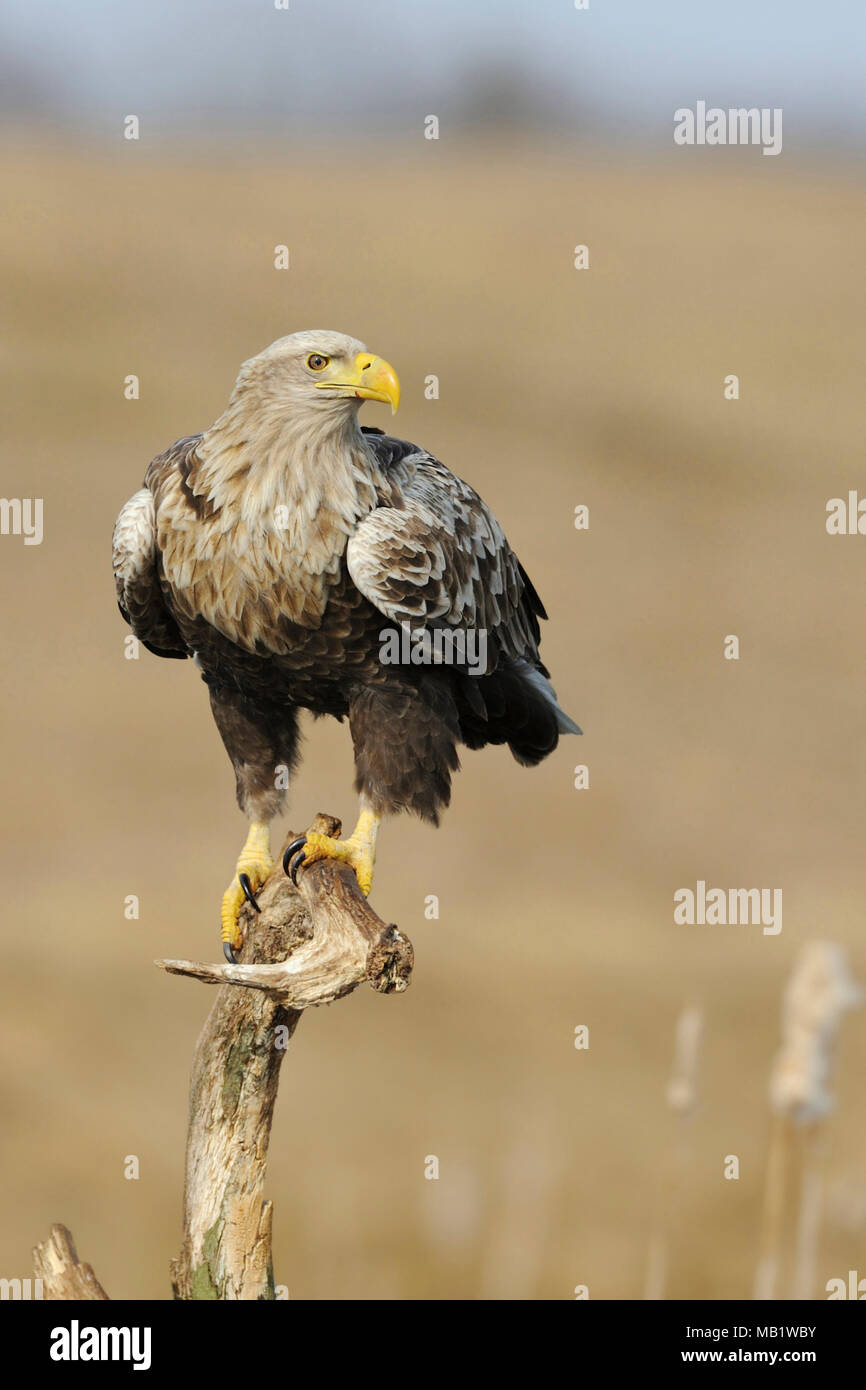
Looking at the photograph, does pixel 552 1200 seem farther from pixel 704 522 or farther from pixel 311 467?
pixel 704 522

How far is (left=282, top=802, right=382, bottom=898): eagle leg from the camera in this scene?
638 cm

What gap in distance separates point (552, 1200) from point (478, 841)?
729 centimetres

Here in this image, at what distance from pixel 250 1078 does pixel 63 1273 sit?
866mm

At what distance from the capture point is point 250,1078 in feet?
19.4

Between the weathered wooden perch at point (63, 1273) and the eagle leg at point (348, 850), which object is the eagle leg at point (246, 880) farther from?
the weathered wooden perch at point (63, 1273)

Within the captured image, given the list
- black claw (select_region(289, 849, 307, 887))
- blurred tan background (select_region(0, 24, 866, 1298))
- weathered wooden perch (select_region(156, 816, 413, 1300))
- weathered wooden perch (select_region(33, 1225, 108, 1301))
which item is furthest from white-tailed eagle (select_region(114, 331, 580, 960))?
blurred tan background (select_region(0, 24, 866, 1298))

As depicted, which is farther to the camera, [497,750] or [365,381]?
[497,750]

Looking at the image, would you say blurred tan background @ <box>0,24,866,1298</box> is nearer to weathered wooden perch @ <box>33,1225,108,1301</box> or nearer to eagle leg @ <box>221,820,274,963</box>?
eagle leg @ <box>221,820,274,963</box>

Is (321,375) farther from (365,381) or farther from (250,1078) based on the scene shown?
(250,1078)

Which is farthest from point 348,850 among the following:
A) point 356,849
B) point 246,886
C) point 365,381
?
point 365,381

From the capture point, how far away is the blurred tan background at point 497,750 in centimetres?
1577

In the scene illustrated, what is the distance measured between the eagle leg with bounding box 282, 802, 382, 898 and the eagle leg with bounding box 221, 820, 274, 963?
38cm

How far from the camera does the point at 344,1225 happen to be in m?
14.5

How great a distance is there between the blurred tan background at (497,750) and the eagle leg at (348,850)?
2.18m
